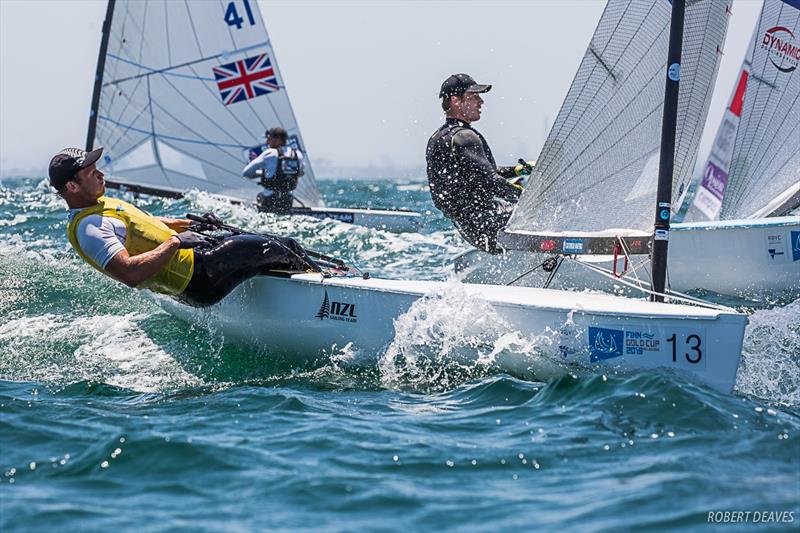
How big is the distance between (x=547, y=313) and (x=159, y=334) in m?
2.58

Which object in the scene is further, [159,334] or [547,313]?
[159,334]

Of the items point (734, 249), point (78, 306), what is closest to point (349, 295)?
point (78, 306)

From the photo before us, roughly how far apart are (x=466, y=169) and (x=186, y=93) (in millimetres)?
8361

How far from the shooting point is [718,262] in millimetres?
7164

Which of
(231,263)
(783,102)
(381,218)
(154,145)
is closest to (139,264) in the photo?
(231,263)

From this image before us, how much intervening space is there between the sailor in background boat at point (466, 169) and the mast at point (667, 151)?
1.49m

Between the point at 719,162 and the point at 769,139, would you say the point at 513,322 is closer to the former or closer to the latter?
the point at 769,139

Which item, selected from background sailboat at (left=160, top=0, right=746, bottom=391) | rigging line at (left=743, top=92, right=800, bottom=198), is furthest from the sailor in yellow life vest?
rigging line at (left=743, top=92, right=800, bottom=198)

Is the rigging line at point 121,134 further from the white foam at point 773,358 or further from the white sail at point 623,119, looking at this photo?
the white foam at point 773,358

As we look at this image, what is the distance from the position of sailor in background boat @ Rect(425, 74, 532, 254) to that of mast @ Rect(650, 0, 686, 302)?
58.8 inches

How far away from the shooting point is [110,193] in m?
18.0

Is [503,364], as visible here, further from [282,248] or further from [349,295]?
[282,248]

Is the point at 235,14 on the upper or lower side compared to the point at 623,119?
upper

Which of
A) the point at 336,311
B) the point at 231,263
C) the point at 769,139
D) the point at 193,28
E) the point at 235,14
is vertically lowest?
the point at 336,311
